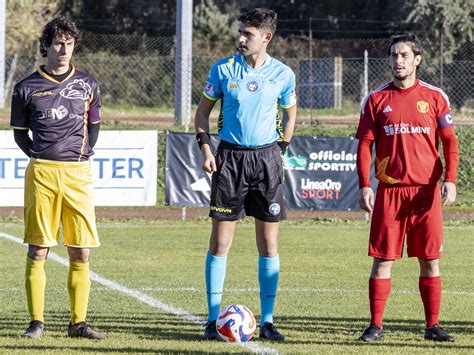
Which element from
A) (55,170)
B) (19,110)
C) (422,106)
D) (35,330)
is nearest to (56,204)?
(55,170)

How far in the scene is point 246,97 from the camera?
727cm

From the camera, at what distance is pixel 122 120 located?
25594 millimetres

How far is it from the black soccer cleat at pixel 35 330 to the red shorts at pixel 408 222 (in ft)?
7.63

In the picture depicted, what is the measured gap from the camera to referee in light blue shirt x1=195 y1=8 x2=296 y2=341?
23.9 feet

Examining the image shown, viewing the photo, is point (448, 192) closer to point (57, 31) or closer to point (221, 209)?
point (221, 209)

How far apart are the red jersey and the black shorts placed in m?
0.72

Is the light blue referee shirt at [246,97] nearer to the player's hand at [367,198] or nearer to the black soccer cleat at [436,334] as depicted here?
the player's hand at [367,198]

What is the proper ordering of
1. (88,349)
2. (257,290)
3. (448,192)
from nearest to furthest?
(88,349) < (448,192) < (257,290)

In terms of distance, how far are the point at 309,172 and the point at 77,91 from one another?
402 inches

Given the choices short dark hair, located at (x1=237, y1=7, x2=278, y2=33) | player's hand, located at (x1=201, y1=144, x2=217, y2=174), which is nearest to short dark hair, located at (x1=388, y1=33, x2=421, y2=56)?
short dark hair, located at (x1=237, y1=7, x2=278, y2=33)

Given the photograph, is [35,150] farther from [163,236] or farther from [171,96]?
[171,96]

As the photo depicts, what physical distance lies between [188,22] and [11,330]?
15398mm

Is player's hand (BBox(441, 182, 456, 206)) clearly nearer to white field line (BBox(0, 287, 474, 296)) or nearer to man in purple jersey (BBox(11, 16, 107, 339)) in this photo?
man in purple jersey (BBox(11, 16, 107, 339))

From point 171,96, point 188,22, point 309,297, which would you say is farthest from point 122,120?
point 309,297
